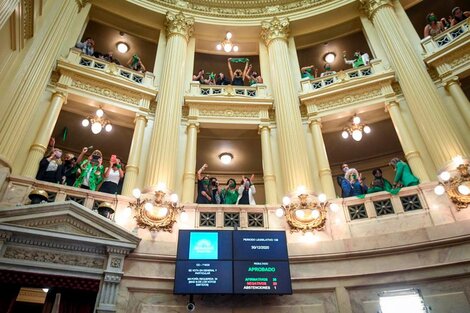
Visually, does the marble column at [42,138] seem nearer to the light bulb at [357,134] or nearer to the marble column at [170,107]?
the marble column at [170,107]

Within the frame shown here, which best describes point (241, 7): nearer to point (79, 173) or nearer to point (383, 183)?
point (383, 183)

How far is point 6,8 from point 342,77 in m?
9.58

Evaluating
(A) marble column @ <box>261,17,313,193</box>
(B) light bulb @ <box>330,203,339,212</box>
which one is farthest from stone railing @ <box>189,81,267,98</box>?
(B) light bulb @ <box>330,203,339,212</box>

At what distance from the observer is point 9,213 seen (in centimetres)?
666

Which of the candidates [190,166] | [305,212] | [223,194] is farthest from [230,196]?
[305,212]

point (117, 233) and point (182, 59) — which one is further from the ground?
point (182, 59)

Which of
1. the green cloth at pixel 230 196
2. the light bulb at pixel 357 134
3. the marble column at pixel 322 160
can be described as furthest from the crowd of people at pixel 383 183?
the green cloth at pixel 230 196

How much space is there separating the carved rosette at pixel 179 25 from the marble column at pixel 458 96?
9.08m

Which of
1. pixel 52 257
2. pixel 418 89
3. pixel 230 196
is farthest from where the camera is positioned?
pixel 418 89

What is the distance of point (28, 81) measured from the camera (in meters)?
8.78

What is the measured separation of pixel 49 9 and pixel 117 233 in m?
7.57

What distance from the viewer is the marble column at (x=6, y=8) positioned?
6324 millimetres

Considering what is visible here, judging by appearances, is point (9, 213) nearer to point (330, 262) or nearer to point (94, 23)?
point (330, 262)

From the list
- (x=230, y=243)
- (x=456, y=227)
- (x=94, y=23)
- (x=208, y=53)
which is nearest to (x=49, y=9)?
(x=94, y=23)
